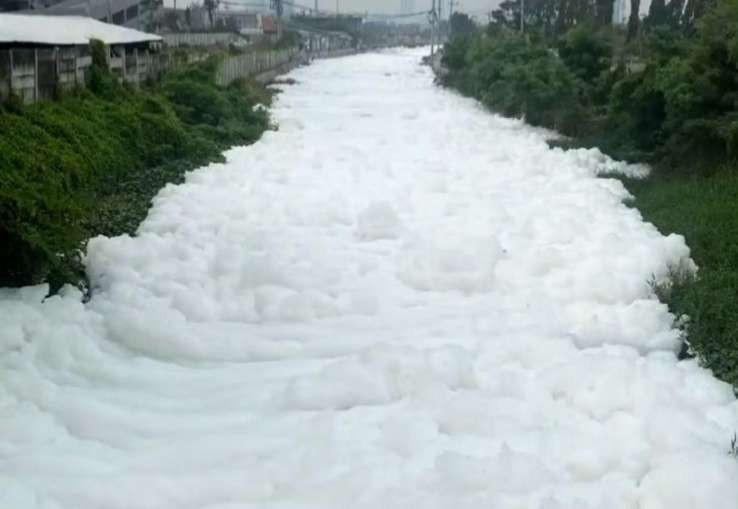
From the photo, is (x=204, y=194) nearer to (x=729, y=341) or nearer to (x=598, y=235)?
(x=598, y=235)

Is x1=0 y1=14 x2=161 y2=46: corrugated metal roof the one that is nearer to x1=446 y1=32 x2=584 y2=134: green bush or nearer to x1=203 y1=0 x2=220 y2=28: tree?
x1=446 y1=32 x2=584 y2=134: green bush

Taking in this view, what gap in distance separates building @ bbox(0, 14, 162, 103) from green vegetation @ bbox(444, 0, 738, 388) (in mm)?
6052

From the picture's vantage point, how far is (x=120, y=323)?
556 centimetres

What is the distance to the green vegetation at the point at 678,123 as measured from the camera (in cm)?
578

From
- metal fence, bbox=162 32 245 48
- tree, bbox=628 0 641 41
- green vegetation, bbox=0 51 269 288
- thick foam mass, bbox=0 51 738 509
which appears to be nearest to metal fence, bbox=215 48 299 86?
metal fence, bbox=162 32 245 48

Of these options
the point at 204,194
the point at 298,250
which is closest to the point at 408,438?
the point at 298,250

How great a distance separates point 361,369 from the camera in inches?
190

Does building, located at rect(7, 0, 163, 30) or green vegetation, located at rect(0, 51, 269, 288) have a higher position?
building, located at rect(7, 0, 163, 30)

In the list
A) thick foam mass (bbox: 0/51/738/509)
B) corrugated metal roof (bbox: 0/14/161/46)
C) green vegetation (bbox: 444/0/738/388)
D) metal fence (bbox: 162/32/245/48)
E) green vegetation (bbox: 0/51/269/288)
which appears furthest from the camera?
metal fence (bbox: 162/32/245/48)

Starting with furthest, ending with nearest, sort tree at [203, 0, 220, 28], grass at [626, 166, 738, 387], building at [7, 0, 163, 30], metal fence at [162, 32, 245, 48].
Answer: tree at [203, 0, 220, 28] < metal fence at [162, 32, 245, 48] < building at [7, 0, 163, 30] < grass at [626, 166, 738, 387]

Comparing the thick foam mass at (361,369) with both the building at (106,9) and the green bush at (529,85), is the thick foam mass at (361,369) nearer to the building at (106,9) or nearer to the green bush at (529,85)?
the green bush at (529,85)

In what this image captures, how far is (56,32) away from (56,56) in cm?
301

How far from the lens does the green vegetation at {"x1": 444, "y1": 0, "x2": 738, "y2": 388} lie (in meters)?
5.78

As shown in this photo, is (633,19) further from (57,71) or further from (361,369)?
(361,369)
